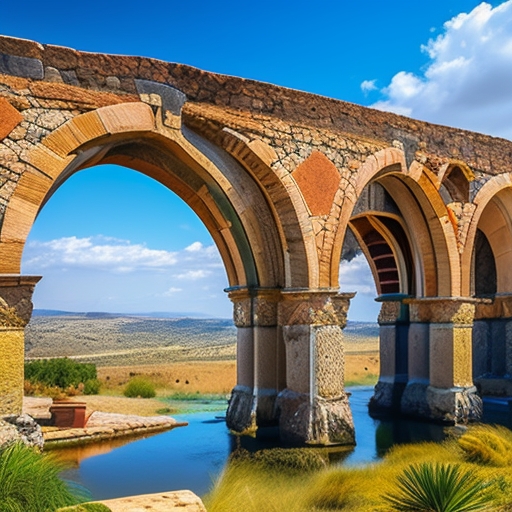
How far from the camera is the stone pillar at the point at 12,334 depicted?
5676 millimetres

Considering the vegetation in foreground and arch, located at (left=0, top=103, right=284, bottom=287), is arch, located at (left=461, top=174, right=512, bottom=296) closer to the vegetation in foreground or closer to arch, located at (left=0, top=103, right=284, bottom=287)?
arch, located at (left=0, top=103, right=284, bottom=287)

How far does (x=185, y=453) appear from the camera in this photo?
7.22 metres

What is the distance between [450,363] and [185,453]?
449 cm

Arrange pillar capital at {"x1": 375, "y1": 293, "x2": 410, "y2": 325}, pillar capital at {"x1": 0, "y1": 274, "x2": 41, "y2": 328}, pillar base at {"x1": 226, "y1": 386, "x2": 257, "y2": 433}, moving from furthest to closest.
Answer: pillar capital at {"x1": 375, "y1": 293, "x2": 410, "y2": 325} → pillar base at {"x1": 226, "y1": 386, "x2": 257, "y2": 433} → pillar capital at {"x1": 0, "y1": 274, "x2": 41, "y2": 328}

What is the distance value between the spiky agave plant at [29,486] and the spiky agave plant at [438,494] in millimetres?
2356

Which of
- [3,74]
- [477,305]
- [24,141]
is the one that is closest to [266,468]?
[24,141]

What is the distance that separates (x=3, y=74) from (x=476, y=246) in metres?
9.68

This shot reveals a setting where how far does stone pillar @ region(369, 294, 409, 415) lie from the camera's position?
10812 millimetres

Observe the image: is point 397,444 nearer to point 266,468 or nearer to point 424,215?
point 266,468

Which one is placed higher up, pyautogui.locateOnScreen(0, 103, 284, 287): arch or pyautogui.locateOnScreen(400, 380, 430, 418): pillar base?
pyautogui.locateOnScreen(0, 103, 284, 287): arch

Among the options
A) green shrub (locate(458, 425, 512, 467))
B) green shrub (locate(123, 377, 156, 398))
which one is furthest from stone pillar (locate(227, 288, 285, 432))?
green shrub (locate(123, 377, 156, 398))

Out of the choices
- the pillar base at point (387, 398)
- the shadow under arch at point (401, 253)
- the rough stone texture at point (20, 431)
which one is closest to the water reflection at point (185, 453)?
the rough stone texture at point (20, 431)

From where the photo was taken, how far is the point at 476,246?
499 inches

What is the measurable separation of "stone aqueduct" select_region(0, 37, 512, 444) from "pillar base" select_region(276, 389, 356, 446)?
0.06 ft
